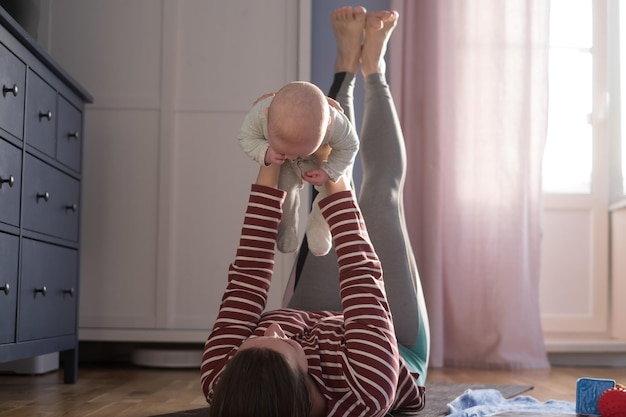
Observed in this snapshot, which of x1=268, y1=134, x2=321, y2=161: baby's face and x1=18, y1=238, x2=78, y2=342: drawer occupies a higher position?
x1=268, y1=134, x2=321, y2=161: baby's face

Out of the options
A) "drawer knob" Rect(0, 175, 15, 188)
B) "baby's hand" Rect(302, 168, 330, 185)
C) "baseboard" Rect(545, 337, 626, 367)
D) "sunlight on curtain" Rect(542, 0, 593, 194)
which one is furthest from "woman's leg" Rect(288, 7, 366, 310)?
"sunlight on curtain" Rect(542, 0, 593, 194)

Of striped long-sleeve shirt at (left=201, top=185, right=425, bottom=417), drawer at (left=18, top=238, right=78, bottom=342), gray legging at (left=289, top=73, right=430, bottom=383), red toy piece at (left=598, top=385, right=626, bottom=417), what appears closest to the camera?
striped long-sleeve shirt at (left=201, top=185, right=425, bottom=417)

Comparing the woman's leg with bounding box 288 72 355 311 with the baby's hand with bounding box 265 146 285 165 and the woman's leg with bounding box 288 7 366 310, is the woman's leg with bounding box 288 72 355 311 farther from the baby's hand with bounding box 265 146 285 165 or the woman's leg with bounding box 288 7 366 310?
the baby's hand with bounding box 265 146 285 165

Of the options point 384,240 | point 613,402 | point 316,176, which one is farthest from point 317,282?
point 613,402

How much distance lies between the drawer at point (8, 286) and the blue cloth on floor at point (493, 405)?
117 centimetres

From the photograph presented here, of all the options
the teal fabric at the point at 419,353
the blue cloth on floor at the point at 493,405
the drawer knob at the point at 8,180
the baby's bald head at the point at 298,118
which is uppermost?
the baby's bald head at the point at 298,118

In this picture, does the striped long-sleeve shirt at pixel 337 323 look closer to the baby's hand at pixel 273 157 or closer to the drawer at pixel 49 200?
the baby's hand at pixel 273 157

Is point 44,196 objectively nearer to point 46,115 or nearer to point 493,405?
point 46,115

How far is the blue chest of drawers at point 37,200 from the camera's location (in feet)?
7.31

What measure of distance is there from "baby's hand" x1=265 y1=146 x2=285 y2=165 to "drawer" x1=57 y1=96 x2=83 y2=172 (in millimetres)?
1378

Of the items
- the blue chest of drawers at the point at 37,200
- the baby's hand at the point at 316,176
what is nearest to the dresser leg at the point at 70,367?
the blue chest of drawers at the point at 37,200

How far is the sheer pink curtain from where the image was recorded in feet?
12.2

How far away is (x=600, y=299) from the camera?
4043mm

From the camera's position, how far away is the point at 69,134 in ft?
9.28
